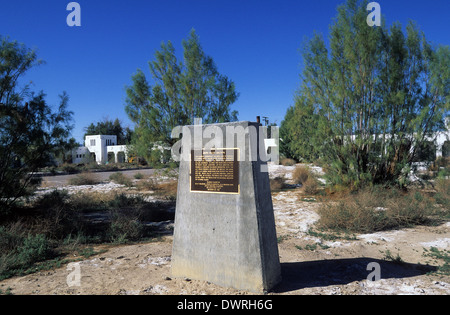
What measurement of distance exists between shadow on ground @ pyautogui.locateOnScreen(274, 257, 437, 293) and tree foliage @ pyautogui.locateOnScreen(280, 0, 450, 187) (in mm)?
7712

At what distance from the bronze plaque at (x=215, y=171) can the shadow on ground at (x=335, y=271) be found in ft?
5.57

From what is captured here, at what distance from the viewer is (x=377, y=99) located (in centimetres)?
1318

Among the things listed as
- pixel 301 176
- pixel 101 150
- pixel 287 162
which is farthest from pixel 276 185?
pixel 101 150

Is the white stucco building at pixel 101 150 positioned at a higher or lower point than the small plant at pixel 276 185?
higher

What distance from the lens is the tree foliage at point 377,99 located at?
12.8 metres

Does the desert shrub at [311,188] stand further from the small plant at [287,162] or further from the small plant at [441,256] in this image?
the small plant at [287,162]

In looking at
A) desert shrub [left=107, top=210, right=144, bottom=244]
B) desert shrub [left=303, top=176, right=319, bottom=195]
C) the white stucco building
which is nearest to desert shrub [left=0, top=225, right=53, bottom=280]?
desert shrub [left=107, top=210, right=144, bottom=244]

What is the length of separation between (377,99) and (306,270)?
33.8 ft

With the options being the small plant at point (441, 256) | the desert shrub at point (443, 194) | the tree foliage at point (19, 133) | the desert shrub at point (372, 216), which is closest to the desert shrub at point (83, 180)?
the tree foliage at point (19, 133)

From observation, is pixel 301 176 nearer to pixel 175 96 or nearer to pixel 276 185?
pixel 276 185

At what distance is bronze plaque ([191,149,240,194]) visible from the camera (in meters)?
4.59
